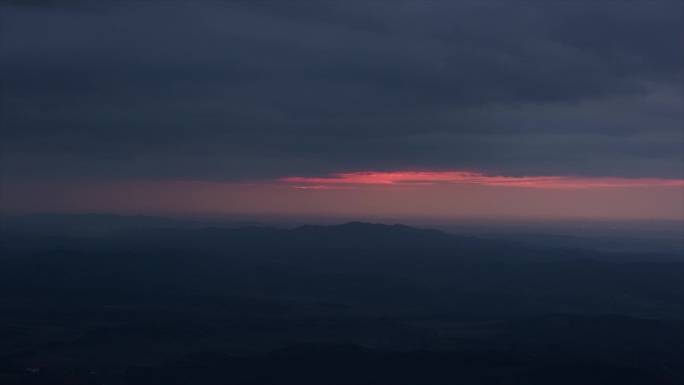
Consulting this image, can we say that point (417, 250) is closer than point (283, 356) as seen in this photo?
No

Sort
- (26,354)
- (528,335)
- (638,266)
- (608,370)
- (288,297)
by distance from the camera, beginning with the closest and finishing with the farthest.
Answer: (608,370), (26,354), (528,335), (288,297), (638,266)

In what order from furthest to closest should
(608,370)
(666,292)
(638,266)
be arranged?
(638,266) → (666,292) → (608,370)

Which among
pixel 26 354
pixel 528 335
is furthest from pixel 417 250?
pixel 26 354

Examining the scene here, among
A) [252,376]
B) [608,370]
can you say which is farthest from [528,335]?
[252,376]

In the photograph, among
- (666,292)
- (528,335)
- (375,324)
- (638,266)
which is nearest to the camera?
(528,335)

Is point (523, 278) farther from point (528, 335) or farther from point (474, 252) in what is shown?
point (528, 335)

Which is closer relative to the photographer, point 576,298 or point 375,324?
point 375,324

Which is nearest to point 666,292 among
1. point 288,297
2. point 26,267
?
point 288,297

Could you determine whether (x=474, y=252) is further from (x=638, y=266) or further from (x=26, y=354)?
(x=26, y=354)

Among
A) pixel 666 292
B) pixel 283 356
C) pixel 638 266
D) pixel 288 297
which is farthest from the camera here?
pixel 638 266
